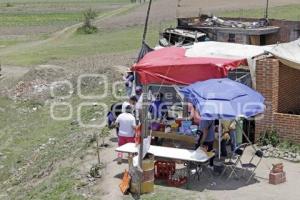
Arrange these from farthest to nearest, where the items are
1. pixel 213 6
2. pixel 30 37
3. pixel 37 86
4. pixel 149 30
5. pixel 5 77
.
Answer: pixel 213 6, pixel 30 37, pixel 149 30, pixel 5 77, pixel 37 86

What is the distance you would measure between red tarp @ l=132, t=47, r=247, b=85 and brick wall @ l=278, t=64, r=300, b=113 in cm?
126

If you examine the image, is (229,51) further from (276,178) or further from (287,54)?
(276,178)

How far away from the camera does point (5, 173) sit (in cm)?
1667

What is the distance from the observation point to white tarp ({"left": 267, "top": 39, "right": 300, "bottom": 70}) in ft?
47.3

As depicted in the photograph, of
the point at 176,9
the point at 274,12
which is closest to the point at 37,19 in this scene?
the point at 176,9

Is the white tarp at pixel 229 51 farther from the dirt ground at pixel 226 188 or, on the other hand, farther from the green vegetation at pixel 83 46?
the green vegetation at pixel 83 46

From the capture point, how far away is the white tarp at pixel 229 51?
47.2 ft

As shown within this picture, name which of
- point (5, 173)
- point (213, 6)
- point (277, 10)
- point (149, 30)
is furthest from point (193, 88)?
point (213, 6)

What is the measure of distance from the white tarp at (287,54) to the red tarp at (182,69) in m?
0.83

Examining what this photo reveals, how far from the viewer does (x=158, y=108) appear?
1578cm

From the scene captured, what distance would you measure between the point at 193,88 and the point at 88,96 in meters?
11.9

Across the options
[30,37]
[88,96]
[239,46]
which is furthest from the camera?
[30,37]

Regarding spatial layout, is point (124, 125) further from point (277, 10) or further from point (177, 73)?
point (277, 10)

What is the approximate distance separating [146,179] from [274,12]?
124ft
